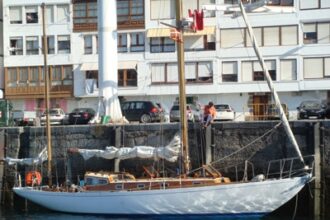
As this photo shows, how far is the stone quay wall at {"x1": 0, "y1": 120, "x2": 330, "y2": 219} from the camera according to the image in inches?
1085

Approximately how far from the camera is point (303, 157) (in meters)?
27.5

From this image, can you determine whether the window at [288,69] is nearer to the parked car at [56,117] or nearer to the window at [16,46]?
the parked car at [56,117]

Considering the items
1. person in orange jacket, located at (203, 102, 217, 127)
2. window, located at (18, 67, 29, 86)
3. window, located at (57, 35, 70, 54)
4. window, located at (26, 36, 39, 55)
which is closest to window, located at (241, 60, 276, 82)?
window, located at (57, 35, 70, 54)

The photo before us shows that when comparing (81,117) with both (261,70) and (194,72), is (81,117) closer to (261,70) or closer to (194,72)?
(194,72)

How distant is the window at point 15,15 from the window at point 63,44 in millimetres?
4039

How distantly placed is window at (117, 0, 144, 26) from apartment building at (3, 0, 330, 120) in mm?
82

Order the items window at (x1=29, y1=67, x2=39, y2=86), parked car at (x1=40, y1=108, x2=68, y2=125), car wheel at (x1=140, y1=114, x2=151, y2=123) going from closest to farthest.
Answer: car wheel at (x1=140, y1=114, x2=151, y2=123), parked car at (x1=40, y1=108, x2=68, y2=125), window at (x1=29, y1=67, x2=39, y2=86)

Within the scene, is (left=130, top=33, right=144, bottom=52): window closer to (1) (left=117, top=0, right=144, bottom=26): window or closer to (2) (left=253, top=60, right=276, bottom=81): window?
(1) (left=117, top=0, right=144, bottom=26): window

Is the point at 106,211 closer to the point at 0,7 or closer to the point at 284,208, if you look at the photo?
the point at 284,208

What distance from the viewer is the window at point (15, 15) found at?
55312 mm

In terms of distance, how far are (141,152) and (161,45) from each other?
2447 cm

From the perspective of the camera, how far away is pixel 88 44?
53781mm

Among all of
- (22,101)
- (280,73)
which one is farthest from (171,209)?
(22,101)

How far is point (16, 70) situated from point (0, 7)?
615 centimetres
